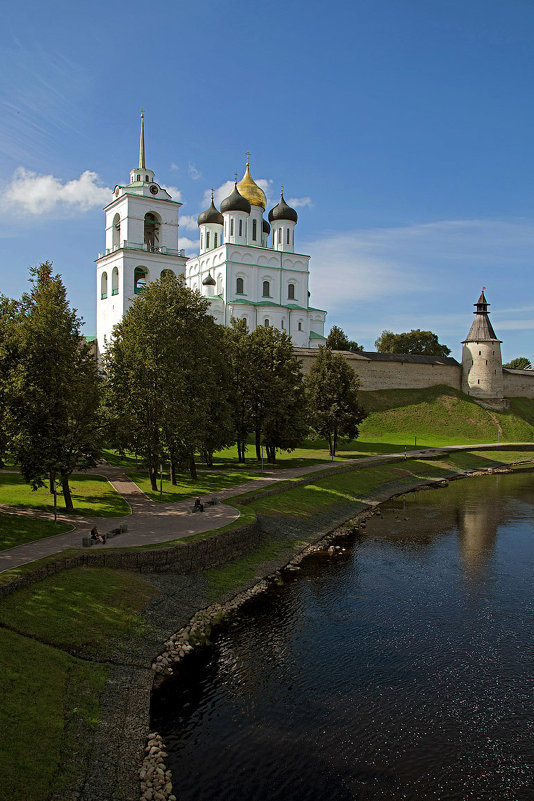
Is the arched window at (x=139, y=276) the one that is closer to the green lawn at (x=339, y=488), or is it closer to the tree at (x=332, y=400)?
the tree at (x=332, y=400)

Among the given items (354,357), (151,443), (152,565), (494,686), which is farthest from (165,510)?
(354,357)

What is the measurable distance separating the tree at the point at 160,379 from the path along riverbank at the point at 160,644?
501 cm

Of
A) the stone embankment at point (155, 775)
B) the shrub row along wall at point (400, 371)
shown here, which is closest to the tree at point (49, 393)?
the stone embankment at point (155, 775)

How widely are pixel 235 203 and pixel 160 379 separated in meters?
43.3

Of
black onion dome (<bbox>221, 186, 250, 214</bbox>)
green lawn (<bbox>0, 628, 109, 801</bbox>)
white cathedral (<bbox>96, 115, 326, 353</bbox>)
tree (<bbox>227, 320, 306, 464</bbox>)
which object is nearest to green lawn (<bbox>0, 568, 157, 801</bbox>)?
green lawn (<bbox>0, 628, 109, 801</bbox>)

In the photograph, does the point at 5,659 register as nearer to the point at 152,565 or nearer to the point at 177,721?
the point at 177,721

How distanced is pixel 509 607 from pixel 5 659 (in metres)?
12.6

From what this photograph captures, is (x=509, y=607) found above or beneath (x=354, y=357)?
beneath

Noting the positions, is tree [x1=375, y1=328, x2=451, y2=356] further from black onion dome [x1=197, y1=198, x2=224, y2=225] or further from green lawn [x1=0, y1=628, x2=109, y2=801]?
green lawn [x1=0, y1=628, x2=109, y2=801]

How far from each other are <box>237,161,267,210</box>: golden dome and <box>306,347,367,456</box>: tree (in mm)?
30275

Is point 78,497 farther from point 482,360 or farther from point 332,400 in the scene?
point 482,360

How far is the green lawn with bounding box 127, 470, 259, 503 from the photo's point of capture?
25483 millimetres

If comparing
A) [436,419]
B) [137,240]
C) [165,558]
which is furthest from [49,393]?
[436,419]

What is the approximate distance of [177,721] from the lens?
1129 cm
